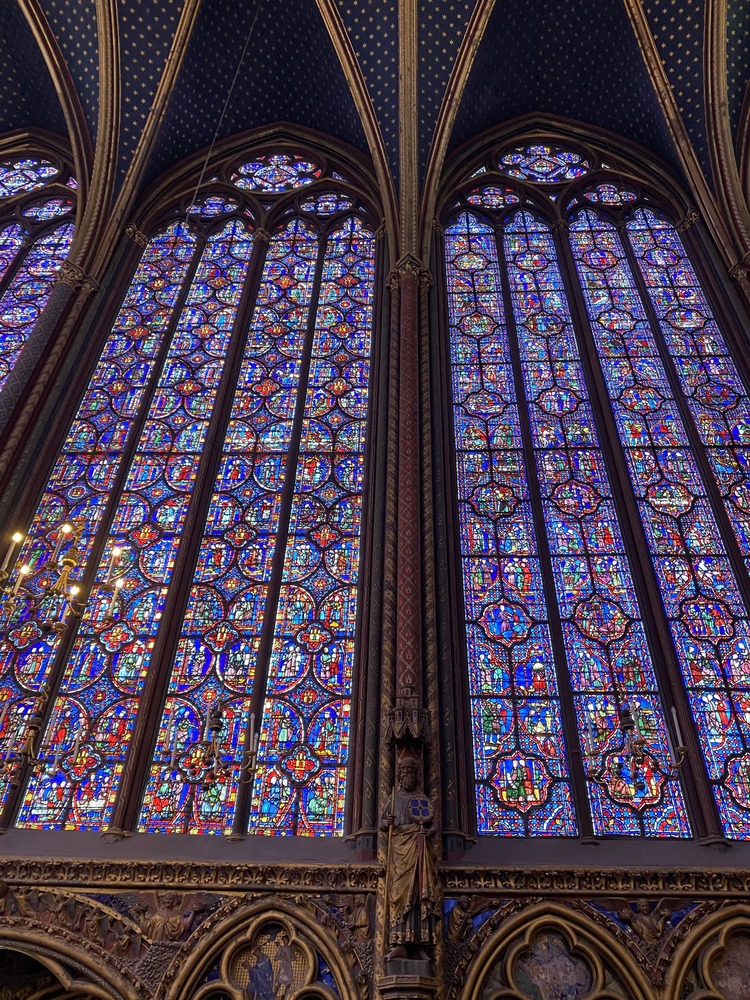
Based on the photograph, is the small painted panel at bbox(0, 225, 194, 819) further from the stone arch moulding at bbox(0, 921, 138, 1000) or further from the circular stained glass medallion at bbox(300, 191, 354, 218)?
the circular stained glass medallion at bbox(300, 191, 354, 218)

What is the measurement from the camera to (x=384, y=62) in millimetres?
13508

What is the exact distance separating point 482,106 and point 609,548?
882 cm

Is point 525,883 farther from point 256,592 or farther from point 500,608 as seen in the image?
point 256,592

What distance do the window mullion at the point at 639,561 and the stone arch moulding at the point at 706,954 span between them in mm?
733

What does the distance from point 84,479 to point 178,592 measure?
7.16ft

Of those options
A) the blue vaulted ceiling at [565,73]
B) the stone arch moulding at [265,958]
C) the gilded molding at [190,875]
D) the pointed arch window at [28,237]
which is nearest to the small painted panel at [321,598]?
the gilded molding at [190,875]

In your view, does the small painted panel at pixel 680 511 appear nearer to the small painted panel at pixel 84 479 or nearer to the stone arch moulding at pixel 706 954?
the stone arch moulding at pixel 706 954

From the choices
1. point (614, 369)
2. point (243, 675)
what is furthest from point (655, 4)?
point (243, 675)

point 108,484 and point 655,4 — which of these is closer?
point 108,484

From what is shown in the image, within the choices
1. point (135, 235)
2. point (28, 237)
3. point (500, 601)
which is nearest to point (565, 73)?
point (135, 235)

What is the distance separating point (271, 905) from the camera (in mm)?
6738

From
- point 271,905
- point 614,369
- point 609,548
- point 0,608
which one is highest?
point 614,369

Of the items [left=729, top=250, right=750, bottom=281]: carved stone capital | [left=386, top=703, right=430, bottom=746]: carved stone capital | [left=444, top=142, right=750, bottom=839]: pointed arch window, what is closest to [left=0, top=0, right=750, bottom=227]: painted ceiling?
[left=444, top=142, right=750, bottom=839]: pointed arch window

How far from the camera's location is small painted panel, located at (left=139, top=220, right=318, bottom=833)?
25.1ft
